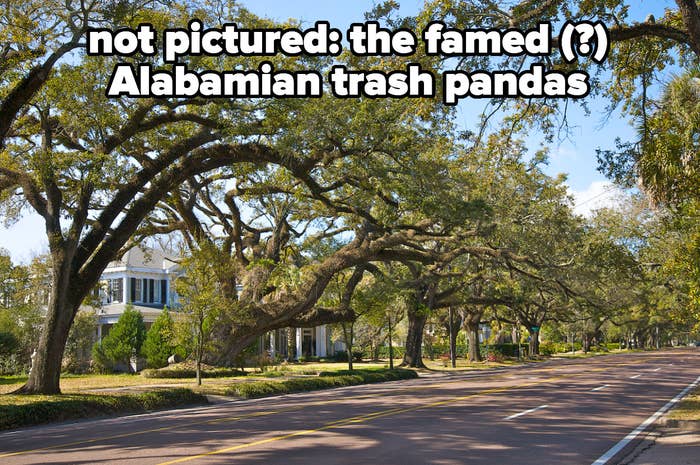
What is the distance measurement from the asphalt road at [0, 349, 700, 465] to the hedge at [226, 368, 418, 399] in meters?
3.72

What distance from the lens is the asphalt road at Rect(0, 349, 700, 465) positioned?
9828mm

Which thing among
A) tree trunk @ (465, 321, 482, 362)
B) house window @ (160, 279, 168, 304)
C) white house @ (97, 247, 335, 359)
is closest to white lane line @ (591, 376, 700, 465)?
white house @ (97, 247, 335, 359)

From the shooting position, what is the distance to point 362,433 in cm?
1225

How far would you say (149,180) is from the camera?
21.4 meters

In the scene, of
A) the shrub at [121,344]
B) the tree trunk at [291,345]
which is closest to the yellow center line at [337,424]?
the shrub at [121,344]

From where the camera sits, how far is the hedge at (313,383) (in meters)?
23.5

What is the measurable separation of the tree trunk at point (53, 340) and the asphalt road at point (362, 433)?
395cm

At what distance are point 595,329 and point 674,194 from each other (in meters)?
76.7

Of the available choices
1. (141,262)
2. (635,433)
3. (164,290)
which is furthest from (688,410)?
(141,262)

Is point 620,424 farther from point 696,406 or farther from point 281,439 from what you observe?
point 281,439

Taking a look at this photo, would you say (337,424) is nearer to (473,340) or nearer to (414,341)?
(414,341)

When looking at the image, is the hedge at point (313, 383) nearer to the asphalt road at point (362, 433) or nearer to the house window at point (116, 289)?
the asphalt road at point (362, 433)

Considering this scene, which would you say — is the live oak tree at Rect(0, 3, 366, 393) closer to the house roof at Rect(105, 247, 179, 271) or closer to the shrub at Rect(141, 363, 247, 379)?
the shrub at Rect(141, 363, 247, 379)

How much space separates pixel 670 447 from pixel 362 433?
518 cm
